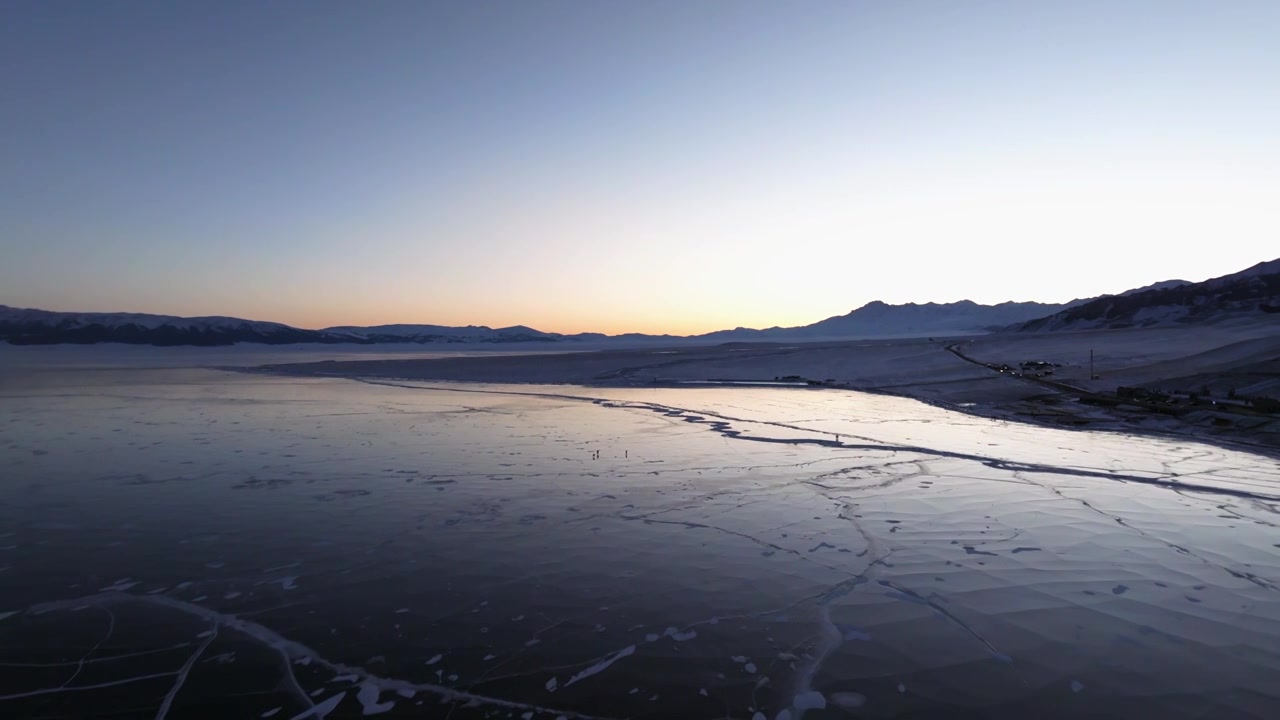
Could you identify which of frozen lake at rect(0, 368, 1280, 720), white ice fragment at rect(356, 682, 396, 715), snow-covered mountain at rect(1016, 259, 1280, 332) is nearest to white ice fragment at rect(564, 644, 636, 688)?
frozen lake at rect(0, 368, 1280, 720)

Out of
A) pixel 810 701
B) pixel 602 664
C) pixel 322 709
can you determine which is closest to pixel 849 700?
pixel 810 701

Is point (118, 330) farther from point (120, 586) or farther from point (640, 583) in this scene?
point (640, 583)

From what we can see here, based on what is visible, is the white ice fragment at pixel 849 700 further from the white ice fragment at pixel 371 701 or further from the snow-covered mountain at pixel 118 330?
the snow-covered mountain at pixel 118 330

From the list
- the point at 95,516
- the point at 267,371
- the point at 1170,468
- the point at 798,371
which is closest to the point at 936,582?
the point at 1170,468

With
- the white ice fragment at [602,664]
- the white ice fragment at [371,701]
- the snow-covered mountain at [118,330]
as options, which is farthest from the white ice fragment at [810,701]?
the snow-covered mountain at [118,330]

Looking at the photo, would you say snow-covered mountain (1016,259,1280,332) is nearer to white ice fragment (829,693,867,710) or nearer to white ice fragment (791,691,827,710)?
white ice fragment (829,693,867,710)
